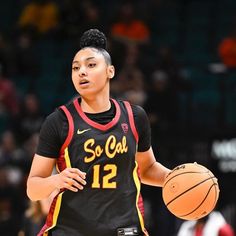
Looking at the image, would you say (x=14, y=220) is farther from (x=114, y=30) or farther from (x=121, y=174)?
(x=121, y=174)

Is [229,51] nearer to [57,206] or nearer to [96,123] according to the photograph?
[96,123]

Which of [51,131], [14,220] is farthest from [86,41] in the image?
[14,220]

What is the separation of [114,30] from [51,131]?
8.26 metres

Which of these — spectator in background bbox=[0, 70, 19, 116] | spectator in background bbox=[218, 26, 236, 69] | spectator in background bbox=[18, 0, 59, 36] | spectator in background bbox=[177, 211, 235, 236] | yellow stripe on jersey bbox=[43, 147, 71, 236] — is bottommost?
spectator in background bbox=[177, 211, 235, 236]

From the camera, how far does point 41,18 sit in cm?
1323

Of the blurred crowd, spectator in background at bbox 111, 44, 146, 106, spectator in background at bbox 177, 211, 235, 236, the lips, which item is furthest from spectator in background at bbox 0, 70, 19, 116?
the lips

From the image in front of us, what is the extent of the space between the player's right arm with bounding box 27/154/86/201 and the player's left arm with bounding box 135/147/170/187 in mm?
598

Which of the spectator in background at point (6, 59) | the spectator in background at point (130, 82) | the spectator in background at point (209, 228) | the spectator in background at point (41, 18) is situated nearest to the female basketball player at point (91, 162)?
the spectator in background at point (209, 228)

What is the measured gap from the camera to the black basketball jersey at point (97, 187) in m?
4.18

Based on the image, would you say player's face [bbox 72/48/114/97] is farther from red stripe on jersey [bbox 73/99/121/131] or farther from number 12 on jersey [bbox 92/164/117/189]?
number 12 on jersey [bbox 92/164/117/189]

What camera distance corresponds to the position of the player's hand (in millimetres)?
3979

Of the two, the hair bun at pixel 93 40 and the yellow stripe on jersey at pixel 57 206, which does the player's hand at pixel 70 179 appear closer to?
the yellow stripe on jersey at pixel 57 206

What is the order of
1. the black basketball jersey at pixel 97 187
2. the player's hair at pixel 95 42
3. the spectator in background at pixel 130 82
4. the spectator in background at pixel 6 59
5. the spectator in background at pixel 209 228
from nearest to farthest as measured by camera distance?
the black basketball jersey at pixel 97 187 → the player's hair at pixel 95 42 → the spectator in background at pixel 209 228 → the spectator in background at pixel 130 82 → the spectator in background at pixel 6 59

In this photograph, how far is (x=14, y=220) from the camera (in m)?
9.98
